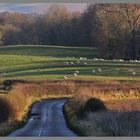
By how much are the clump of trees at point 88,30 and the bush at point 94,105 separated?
1.13 m

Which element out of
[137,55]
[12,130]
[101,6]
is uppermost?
[101,6]

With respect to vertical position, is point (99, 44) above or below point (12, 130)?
above

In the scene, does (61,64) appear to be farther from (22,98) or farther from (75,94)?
(22,98)

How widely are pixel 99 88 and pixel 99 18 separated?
5.25ft

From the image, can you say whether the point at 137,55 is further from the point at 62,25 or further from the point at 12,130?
the point at 12,130

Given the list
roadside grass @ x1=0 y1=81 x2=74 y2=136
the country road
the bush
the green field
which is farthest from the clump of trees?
the country road

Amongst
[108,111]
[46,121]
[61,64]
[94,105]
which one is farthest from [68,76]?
[108,111]

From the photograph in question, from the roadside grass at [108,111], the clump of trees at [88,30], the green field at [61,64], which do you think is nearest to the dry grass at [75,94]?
the roadside grass at [108,111]

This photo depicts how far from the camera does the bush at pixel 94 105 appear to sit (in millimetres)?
17141

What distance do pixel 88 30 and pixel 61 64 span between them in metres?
1.01

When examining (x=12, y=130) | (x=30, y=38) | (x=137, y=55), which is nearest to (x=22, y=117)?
(x=12, y=130)

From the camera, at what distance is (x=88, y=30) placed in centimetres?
1795

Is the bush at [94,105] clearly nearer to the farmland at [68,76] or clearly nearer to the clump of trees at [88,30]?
the farmland at [68,76]

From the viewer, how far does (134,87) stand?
57.5 feet
